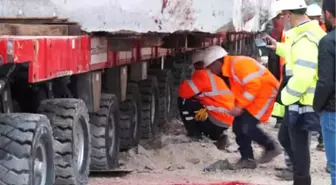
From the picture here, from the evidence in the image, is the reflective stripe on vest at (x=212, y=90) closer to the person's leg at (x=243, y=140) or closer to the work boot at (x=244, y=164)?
the person's leg at (x=243, y=140)

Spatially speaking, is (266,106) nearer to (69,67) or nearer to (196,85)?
(196,85)

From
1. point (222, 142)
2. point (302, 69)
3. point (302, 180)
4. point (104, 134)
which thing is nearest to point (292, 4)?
point (302, 69)

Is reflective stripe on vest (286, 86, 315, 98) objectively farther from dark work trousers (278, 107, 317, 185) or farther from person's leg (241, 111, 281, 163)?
person's leg (241, 111, 281, 163)

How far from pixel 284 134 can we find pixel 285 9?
3.90ft

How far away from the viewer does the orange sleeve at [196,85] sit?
32.5ft

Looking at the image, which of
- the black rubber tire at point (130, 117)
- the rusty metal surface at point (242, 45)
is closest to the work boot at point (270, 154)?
the black rubber tire at point (130, 117)

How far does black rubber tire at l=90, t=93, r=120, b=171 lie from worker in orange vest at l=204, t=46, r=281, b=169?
1.55 metres

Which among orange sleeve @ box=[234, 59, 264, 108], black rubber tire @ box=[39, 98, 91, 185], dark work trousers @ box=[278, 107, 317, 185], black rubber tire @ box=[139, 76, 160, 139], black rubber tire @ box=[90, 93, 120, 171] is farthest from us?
black rubber tire @ box=[139, 76, 160, 139]

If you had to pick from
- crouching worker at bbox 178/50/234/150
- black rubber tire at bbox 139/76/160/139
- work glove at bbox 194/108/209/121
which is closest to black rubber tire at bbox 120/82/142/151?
black rubber tire at bbox 139/76/160/139

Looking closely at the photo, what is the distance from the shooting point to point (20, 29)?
5711 millimetres

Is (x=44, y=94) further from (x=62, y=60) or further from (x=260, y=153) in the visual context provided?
(x=260, y=153)

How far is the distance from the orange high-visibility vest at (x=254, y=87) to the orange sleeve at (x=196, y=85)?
0.91 m

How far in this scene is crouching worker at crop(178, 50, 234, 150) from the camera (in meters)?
9.77

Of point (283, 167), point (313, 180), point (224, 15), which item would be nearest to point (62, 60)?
point (224, 15)
